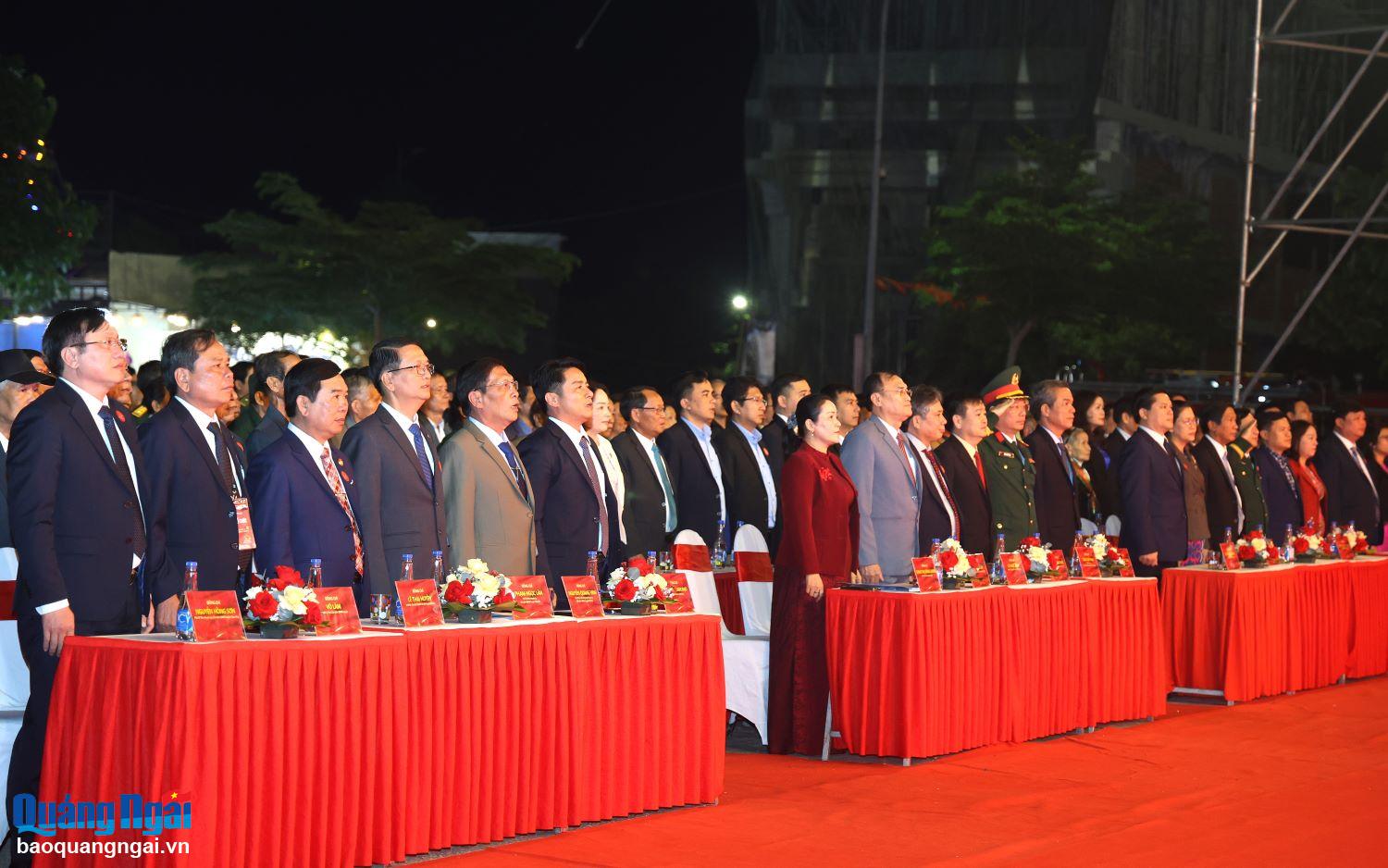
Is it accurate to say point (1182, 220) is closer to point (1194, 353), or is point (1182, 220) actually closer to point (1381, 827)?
point (1194, 353)

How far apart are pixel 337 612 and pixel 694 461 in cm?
400

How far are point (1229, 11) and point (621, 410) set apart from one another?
25.2m

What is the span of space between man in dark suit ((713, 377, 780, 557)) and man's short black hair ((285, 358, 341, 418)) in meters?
3.84

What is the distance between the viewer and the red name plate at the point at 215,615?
→ 4.29 m

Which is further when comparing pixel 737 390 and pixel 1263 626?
pixel 737 390

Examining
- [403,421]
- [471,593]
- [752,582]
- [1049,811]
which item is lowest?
[1049,811]

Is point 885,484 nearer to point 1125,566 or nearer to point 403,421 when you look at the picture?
point 1125,566

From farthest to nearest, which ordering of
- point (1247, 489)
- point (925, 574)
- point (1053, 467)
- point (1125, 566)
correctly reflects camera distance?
point (1247, 489)
point (1053, 467)
point (1125, 566)
point (925, 574)

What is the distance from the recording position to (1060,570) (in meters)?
7.50

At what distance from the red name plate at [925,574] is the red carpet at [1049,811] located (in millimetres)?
720

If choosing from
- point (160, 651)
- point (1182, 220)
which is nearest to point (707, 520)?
point (160, 651)

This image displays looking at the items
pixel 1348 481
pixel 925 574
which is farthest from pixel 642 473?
pixel 1348 481

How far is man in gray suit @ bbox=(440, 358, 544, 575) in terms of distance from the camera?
18.7 feet

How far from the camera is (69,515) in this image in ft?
14.8
